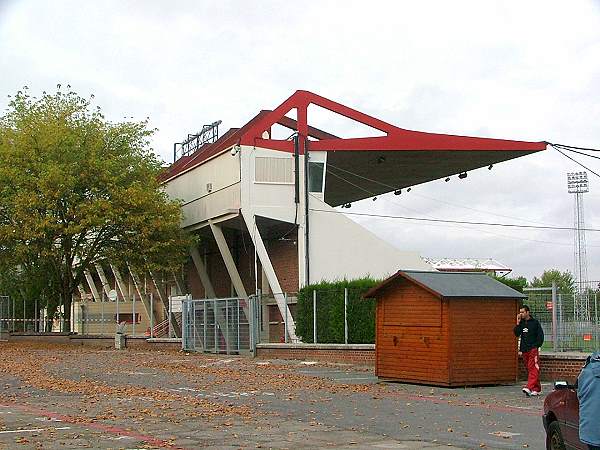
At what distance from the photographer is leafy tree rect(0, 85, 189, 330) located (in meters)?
40.3

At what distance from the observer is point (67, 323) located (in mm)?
46406

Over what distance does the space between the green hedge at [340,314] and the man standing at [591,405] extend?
21807mm

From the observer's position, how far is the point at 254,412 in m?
14.7

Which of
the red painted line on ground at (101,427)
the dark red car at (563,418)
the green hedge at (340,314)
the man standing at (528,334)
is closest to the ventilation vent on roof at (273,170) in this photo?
the green hedge at (340,314)

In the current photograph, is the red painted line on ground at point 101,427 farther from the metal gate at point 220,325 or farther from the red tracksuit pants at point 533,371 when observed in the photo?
the metal gate at point 220,325

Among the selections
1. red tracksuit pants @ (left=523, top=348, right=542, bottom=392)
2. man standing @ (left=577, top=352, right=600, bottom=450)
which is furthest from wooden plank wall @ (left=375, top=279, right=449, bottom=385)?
man standing @ (left=577, top=352, right=600, bottom=450)


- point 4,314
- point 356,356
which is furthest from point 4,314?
Answer: point 356,356

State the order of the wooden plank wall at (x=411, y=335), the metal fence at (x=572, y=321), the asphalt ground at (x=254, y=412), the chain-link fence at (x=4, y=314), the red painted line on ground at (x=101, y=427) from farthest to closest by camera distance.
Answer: the chain-link fence at (x=4, y=314), the metal fence at (x=572, y=321), the wooden plank wall at (x=411, y=335), the asphalt ground at (x=254, y=412), the red painted line on ground at (x=101, y=427)

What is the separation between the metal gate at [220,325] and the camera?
32.0 m

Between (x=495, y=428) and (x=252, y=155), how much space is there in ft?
91.0

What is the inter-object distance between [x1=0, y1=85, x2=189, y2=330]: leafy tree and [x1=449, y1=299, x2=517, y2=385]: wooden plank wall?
2492cm

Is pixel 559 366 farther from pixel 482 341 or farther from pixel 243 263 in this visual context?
pixel 243 263

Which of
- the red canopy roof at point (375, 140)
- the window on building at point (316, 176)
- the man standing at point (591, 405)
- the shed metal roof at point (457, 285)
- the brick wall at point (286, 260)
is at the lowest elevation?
the man standing at point (591, 405)

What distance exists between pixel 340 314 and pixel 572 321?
10.7 meters
